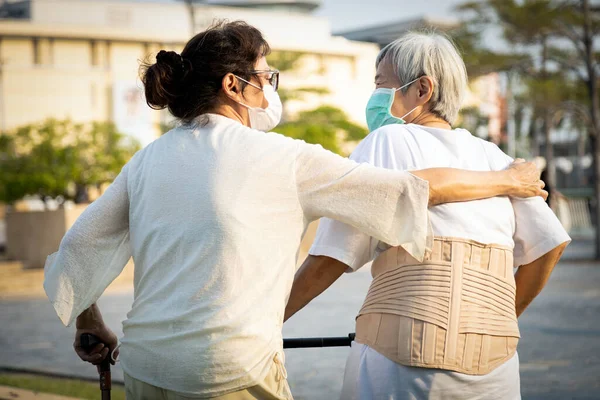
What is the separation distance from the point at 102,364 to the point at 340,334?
7668mm

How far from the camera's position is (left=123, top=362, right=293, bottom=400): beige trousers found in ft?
8.27

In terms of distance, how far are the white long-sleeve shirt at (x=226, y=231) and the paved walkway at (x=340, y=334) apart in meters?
4.73

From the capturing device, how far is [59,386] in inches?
290

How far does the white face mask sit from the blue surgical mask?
0.36 m

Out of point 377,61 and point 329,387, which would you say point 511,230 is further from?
point 329,387

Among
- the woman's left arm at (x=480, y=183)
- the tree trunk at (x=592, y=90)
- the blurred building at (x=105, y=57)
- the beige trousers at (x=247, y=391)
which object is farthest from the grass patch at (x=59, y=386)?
the blurred building at (x=105, y=57)

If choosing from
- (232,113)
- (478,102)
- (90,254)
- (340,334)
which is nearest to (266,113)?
(232,113)

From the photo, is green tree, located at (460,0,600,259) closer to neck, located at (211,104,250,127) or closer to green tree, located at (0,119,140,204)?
green tree, located at (0,119,140,204)

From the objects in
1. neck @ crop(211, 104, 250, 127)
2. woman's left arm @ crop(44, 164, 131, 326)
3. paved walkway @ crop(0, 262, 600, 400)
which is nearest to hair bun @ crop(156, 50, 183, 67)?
neck @ crop(211, 104, 250, 127)

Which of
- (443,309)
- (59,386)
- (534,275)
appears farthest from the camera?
(59,386)

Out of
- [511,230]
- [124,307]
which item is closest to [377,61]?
[511,230]

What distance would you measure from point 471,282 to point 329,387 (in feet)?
16.3

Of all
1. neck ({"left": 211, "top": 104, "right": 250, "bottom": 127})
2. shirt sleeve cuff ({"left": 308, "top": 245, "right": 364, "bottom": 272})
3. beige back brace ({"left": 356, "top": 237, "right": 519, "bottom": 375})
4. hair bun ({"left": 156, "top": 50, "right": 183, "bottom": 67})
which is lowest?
beige back brace ({"left": 356, "top": 237, "right": 519, "bottom": 375})

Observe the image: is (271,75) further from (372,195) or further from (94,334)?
(94,334)
